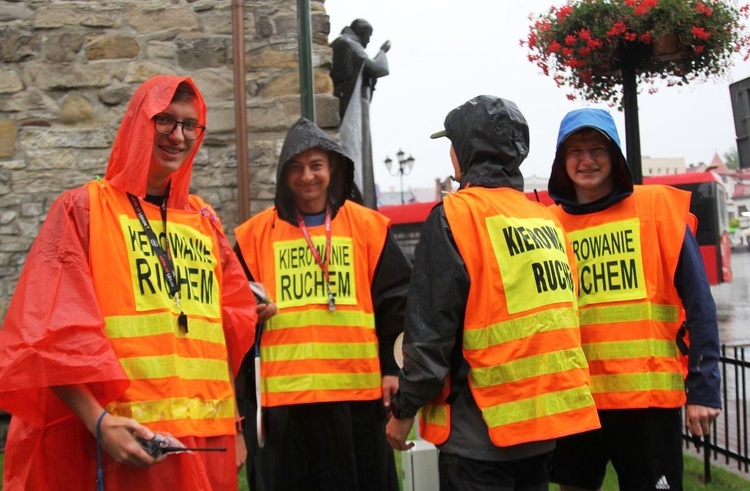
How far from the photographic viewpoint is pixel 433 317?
9.20 feet

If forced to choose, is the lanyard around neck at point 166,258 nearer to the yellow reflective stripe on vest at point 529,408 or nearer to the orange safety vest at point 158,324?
the orange safety vest at point 158,324

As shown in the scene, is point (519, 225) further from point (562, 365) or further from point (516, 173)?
point (562, 365)

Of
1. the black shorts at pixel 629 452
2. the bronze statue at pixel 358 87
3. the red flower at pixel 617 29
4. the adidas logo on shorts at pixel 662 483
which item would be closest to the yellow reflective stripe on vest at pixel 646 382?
the black shorts at pixel 629 452

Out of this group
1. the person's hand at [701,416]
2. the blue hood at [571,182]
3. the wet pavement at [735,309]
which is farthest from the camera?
the wet pavement at [735,309]

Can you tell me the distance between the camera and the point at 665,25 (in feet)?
17.7

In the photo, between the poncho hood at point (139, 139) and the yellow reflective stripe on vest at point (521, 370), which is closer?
the poncho hood at point (139, 139)

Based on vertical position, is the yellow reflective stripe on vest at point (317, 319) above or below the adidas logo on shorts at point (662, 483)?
above

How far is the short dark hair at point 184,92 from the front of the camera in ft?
9.08

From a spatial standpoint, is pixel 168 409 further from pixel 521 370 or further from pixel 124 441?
pixel 521 370

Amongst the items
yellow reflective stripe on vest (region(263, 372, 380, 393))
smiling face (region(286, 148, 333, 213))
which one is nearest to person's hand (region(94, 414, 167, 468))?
yellow reflective stripe on vest (region(263, 372, 380, 393))

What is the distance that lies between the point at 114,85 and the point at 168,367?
5.45 metres

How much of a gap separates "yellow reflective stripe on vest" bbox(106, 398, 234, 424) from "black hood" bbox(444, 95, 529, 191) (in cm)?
122

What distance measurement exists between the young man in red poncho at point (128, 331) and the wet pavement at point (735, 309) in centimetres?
1041

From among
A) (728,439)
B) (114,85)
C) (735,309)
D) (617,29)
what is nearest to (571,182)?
(617,29)
